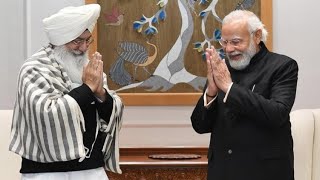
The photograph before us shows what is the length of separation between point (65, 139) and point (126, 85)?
1.63m

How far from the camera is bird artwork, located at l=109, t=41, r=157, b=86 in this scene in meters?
3.95

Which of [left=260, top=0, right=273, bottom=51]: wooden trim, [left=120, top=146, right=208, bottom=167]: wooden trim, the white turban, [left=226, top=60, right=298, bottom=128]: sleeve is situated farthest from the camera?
[left=260, top=0, right=273, bottom=51]: wooden trim

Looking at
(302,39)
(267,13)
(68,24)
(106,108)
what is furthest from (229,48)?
(302,39)

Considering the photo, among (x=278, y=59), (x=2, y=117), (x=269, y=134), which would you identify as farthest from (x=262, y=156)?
(x=2, y=117)

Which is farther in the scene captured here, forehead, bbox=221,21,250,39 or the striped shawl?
forehead, bbox=221,21,250,39

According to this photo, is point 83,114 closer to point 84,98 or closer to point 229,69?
point 84,98

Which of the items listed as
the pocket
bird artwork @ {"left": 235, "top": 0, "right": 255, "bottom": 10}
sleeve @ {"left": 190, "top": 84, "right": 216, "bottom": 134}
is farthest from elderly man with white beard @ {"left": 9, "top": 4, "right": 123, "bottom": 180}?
bird artwork @ {"left": 235, "top": 0, "right": 255, "bottom": 10}

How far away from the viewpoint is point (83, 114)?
242 centimetres

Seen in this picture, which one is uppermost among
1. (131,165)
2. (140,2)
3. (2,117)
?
(140,2)

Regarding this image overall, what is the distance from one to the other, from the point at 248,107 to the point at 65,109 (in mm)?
739

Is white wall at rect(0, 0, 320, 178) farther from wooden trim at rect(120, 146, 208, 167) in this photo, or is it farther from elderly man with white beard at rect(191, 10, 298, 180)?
elderly man with white beard at rect(191, 10, 298, 180)

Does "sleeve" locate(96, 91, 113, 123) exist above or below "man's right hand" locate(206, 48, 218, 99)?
below

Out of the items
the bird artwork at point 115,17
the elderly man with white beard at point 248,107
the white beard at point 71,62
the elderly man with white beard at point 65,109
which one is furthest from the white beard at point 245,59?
the bird artwork at point 115,17

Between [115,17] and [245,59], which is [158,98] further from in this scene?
[245,59]
